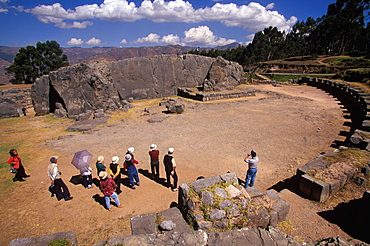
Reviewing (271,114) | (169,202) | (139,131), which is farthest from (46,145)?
(271,114)

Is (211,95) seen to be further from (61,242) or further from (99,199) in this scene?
(61,242)

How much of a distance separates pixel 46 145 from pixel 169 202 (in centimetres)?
883

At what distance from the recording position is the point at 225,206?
4801mm

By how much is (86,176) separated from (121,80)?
689 inches

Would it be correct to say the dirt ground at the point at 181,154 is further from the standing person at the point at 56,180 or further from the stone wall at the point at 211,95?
the stone wall at the point at 211,95

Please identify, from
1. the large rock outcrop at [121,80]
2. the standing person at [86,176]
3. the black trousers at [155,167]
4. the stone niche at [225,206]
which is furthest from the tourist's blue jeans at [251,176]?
the large rock outcrop at [121,80]

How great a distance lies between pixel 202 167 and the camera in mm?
8734

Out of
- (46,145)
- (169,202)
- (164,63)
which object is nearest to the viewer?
(169,202)

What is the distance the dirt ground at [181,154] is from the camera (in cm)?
542

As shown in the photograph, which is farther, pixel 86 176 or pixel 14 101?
pixel 14 101

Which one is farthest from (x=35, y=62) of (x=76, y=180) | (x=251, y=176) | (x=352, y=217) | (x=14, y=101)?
(x=352, y=217)

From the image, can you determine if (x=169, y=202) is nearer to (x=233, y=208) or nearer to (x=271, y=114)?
(x=233, y=208)

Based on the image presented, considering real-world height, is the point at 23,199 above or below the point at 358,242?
below

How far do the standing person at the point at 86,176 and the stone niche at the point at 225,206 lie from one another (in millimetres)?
3699
